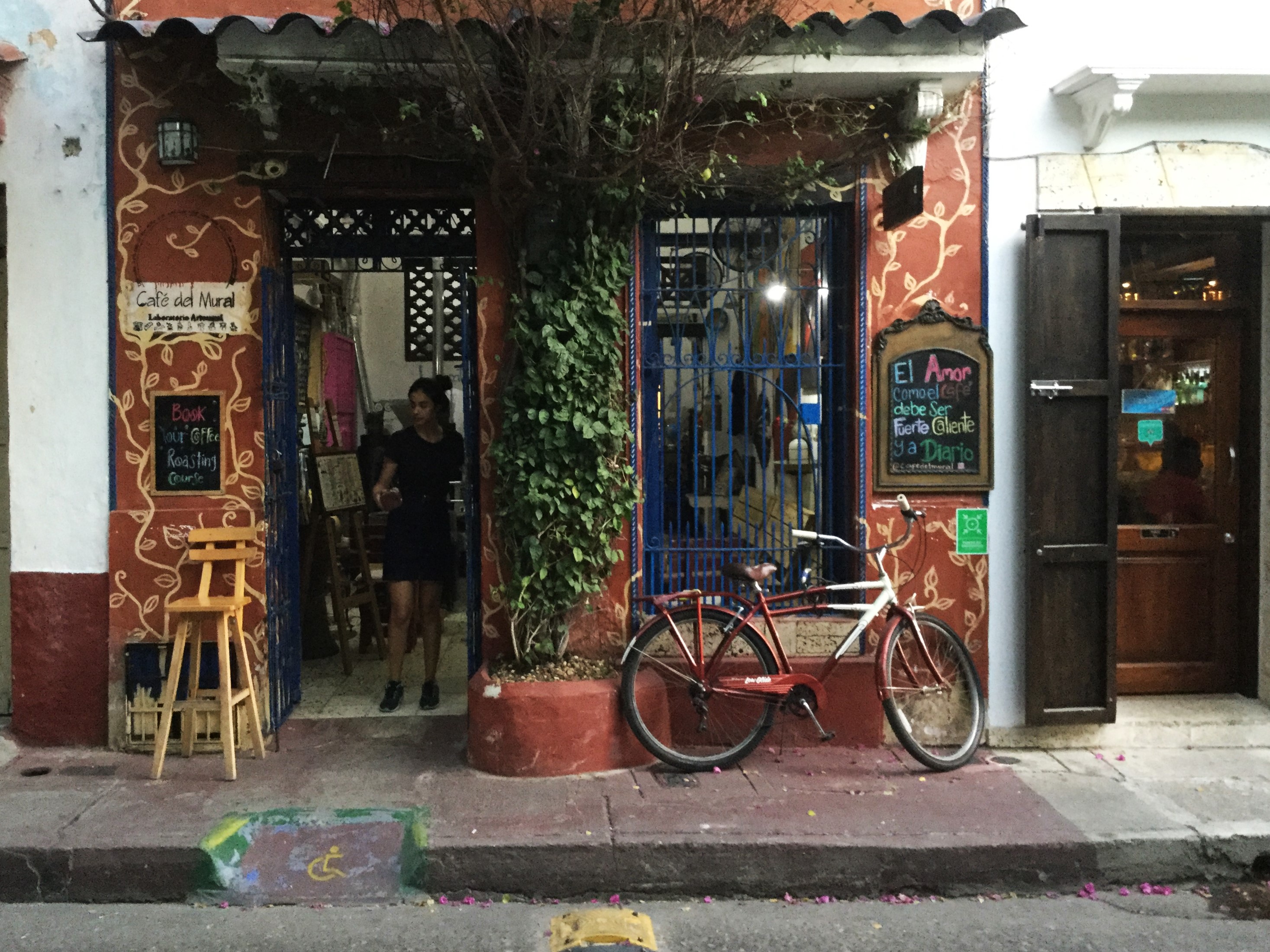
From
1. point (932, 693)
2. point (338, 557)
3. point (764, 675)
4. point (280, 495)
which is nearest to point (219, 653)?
point (280, 495)

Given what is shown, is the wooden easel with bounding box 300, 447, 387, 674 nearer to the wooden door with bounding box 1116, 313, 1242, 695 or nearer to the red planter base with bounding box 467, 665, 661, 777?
the red planter base with bounding box 467, 665, 661, 777

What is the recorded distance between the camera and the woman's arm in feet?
20.3

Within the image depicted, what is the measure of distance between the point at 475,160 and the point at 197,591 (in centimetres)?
271

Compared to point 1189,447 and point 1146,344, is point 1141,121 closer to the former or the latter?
point 1146,344

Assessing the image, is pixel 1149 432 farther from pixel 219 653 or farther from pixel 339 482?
pixel 219 653

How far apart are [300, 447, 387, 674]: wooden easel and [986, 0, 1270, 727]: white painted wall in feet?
13.6

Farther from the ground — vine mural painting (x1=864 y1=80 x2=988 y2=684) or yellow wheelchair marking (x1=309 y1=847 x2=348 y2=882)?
vine mural painting (x1=864 y1=80 x2=988 y2=684)

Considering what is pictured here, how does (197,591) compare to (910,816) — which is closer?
(910,816)

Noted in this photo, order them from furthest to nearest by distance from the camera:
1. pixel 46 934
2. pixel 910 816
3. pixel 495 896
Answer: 1. pixel 910 816
2. pixel 495 896
3. pixel 46 934

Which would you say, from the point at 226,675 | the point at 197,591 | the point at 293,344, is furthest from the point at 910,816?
the point at 293,344

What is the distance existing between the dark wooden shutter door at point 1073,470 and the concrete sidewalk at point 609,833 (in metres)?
0.60

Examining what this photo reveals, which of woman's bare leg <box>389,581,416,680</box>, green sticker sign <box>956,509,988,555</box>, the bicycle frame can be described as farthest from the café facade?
woman's bare leg <box>389,581,416,680</box>

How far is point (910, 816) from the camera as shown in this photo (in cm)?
457

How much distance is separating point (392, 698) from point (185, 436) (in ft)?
6.43
